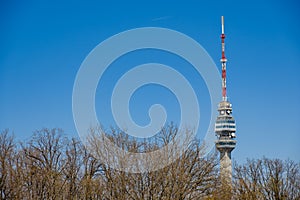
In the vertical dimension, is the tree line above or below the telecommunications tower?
below

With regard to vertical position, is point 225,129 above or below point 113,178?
above

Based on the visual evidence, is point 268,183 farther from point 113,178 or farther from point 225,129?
point 225,129

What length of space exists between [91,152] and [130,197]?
4071 mm

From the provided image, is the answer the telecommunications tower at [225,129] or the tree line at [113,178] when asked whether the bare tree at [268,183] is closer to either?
the tree line at [113,178]

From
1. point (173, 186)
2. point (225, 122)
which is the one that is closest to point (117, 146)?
point (173, 186)

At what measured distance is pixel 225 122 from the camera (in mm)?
133125

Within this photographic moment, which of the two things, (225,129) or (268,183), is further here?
(225,129)

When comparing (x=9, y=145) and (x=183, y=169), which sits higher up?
(x=9, y=145)

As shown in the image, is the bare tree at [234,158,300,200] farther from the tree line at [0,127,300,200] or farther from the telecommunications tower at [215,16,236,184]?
the telecommunications tower at [215,16,236,184]

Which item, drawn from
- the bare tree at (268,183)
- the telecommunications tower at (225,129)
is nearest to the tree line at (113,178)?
the bare tree at (268,183)

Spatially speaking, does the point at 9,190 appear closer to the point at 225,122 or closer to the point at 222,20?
the point at 222,20

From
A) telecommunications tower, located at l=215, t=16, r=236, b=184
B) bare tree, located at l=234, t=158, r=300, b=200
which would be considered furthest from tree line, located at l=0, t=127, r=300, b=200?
telecommunications tower, located at l=215, t=16, r=236, b=184

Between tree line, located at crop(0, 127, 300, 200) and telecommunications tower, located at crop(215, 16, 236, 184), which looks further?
A: telecommunications tower, located at crop(215, 16, 236, 184)

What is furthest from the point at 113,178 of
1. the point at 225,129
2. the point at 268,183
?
the point at 225,129
